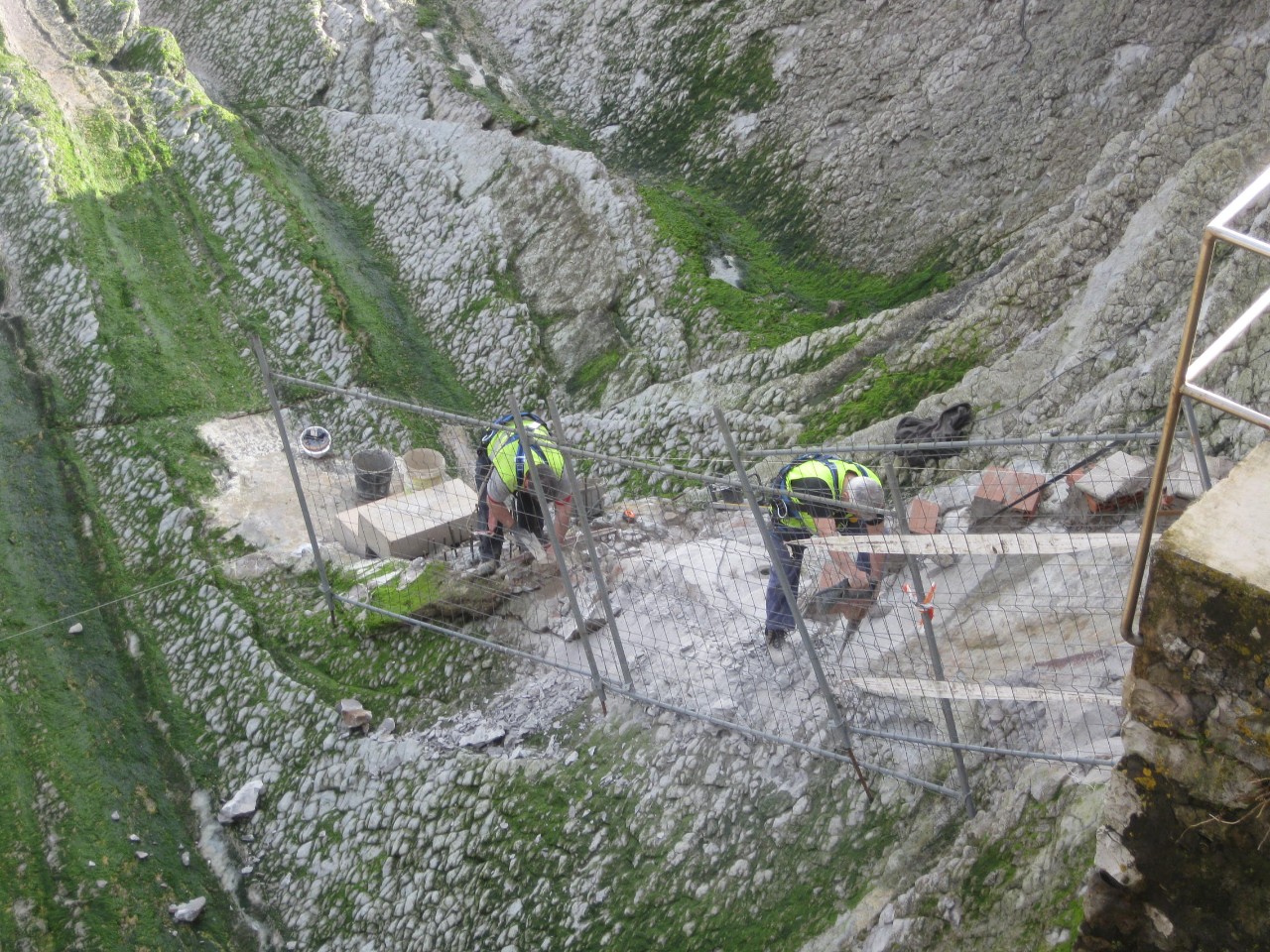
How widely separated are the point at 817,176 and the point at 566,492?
8.13 meters

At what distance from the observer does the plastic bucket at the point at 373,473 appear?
1177 cm

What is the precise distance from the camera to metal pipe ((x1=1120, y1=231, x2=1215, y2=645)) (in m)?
3.36

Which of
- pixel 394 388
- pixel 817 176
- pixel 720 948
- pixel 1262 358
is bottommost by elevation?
pixel 720 948

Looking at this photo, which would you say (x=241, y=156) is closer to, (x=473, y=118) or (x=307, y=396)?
(x=473, y=118)

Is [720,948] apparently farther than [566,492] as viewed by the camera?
No

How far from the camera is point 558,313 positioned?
48.3 feet

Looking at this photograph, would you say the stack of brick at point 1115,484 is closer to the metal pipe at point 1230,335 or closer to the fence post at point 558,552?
the fence post at point 558,552

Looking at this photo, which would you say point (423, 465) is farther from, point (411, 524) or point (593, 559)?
point (593, 559)

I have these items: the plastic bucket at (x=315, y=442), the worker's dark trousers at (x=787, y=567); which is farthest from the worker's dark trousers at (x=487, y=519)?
the plastic bucket at (x=315, y=442)

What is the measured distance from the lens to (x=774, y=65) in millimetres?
16406

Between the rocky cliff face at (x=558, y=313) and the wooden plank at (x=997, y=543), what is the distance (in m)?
1.21

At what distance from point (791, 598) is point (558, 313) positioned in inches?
357

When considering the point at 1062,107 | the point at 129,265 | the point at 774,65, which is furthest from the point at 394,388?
the point at 1062,107

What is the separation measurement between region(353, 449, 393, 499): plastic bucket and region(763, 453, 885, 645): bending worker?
193 inches
